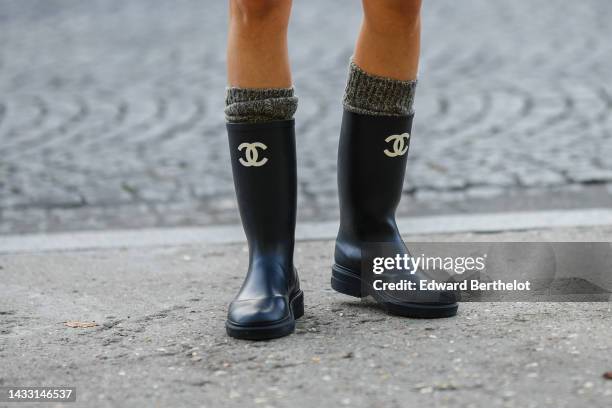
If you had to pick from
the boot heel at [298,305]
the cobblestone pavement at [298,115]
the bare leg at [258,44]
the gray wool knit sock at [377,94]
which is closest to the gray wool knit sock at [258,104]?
the bare leg at [258,44]

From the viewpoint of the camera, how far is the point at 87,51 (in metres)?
7.95

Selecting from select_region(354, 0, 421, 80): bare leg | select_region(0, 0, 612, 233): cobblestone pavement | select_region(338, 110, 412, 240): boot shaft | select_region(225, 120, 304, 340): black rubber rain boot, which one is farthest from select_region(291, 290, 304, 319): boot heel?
select_region(0, 0, 612, 233): cobblestone pavement

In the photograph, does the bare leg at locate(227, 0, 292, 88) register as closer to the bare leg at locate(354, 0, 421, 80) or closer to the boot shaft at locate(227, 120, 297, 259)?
the boot shaft at locate(227, 120, 297, 259)

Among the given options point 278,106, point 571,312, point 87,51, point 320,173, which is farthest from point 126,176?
point 87,51

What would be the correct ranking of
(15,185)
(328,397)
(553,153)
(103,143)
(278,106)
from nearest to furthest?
(328,397) < (278,106) < (15,185) < (553,153) < (103,143)

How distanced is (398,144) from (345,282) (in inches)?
15.2

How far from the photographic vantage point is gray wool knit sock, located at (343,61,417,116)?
A: 2594mm

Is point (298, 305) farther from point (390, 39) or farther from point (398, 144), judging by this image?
point (390, 39)

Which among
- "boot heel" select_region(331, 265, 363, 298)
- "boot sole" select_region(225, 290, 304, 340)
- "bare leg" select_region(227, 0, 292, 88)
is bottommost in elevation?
"boot sole" select_region(225, 290, 304, 340)

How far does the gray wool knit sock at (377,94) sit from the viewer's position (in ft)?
8.51

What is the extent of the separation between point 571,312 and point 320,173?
2094 millimetres

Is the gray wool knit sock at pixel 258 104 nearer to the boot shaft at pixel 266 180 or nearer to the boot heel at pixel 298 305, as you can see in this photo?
the boot shaft at pixel 266 180

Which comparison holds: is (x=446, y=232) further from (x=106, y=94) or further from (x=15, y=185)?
(x=106, y=94)

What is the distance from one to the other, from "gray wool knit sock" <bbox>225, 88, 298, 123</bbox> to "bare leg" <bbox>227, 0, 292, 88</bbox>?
15 mm
